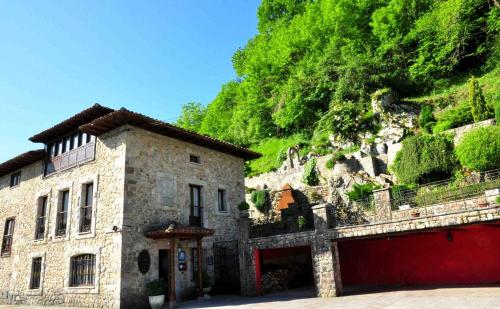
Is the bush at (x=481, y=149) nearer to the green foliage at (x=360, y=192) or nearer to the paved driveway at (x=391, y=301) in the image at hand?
the green foliage at (x=360, y=192)

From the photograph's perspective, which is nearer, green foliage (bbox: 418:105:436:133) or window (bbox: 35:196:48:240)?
window (bbox: 35:196:48:240)

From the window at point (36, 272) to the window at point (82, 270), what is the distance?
2.90 m

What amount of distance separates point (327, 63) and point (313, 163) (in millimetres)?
11637

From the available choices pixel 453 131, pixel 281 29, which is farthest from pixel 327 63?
pixel 453 131

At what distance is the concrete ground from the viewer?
8.21 meters

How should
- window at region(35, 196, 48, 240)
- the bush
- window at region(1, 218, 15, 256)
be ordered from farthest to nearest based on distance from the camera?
1. window at region(1, 218, 15, 256)
2. window at region(35, 196, 48, 240)
3. the bush

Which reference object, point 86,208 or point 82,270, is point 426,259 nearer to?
point 82,270

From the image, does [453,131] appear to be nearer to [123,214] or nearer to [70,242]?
[123,214]

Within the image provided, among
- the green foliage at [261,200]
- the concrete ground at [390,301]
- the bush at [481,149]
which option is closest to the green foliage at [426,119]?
the bush at [481,149]

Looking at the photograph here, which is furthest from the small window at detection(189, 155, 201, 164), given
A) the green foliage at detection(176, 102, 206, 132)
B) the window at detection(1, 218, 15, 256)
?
the green foliage at detection(176, 102, 206, 132)

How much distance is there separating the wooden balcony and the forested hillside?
1564cm

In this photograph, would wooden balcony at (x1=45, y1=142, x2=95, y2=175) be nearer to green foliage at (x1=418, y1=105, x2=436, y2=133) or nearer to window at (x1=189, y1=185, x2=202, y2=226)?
window at (x1=189, y1=185, x2=202, y2=226)

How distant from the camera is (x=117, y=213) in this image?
12.1 m

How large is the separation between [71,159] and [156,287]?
23.9ft
